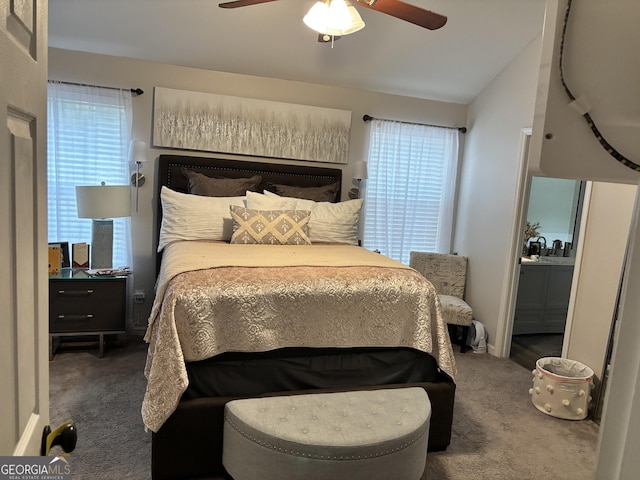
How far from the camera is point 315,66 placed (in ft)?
12.4

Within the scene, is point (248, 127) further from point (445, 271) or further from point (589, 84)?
→ point (589, 84)

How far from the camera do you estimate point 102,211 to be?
3117 millimetres

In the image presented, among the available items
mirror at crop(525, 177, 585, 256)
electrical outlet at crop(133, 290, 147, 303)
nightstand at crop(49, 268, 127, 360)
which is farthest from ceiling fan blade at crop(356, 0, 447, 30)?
mirror at crop(525, 177, 585, 256)

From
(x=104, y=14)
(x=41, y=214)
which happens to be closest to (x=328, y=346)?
(x=41, y=214)

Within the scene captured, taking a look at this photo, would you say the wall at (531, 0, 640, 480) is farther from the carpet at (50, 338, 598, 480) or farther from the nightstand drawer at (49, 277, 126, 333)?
the nightstand drawer at (49, 277, 126, 333)

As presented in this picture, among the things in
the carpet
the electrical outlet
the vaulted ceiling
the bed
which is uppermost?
the vaulted ceiling

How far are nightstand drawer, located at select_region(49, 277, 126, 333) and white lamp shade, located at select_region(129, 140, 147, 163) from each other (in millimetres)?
937

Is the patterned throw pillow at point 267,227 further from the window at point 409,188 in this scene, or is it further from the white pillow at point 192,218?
the window at point 409,188

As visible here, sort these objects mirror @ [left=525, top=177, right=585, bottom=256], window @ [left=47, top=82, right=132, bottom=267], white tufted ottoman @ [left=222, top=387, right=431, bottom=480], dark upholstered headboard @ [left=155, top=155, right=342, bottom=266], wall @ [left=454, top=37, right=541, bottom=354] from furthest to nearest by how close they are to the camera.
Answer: mirror @ [left=525, top=177, right=585, bottom=256]
dark upholstered headboard @ [left=155, top=155, right=342, bottom=266]
wall @ [left=454, top=37, right=541, bottom=354]
window @ [left=47, top=82, right=132, bottom=267]
white tufted ottoman @ [left=222, top=387, right=431, bottom=480]

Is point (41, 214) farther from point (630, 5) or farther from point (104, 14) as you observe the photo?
point (104, 14)

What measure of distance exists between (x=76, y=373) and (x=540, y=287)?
13.5 ft

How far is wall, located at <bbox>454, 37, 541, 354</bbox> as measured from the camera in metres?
3.54

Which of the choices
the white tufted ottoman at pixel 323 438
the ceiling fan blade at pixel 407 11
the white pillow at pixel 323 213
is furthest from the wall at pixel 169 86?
the white tufted ottoman at pixel 323 438

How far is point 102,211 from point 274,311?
1.78 metres
